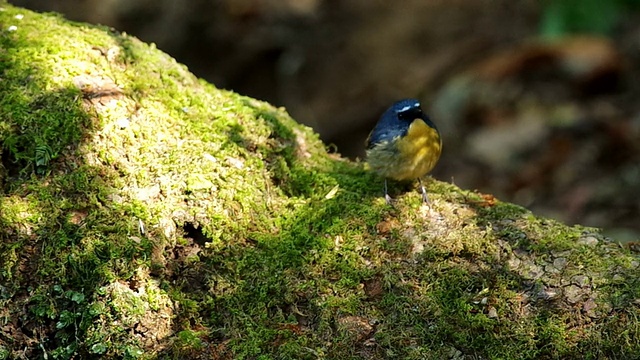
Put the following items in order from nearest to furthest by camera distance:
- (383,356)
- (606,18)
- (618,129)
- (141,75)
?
(383,356)
(141,75)
(618,129)
(606,18)

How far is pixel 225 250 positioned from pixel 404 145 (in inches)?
52.9

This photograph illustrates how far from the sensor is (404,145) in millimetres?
4305

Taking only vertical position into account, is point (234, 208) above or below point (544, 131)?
below

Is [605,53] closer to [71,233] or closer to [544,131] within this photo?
[544,131]

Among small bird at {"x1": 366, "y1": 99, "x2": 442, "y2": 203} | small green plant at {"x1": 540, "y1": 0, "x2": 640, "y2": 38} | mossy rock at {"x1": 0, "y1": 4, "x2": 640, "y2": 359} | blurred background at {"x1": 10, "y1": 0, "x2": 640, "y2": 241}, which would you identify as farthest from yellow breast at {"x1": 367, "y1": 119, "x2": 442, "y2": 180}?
small green plant at {"x1": 540, "y1": 0, "x2": 640, "y2": 38}

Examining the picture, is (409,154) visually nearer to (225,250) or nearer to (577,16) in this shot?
(225,250)

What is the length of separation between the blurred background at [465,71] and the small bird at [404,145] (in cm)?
404

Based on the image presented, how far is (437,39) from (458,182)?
3220mm

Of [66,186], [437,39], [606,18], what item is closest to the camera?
[66,186]

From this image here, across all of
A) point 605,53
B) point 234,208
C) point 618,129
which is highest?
point 605,53

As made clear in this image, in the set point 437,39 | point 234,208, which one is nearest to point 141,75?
point 234,208

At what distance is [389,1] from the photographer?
470 inches

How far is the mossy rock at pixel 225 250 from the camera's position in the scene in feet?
10.7

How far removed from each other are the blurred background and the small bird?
4.04m
